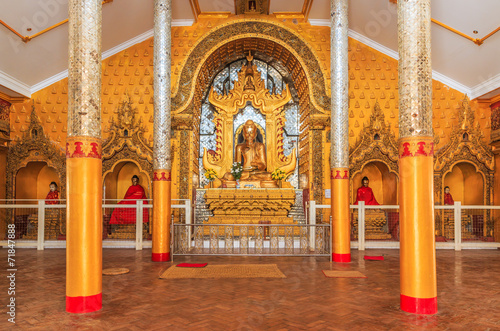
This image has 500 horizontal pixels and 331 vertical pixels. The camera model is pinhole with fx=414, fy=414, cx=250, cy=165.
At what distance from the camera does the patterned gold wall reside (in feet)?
43.7

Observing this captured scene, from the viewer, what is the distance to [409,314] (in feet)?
17.2

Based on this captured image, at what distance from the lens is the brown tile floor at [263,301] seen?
484 cm

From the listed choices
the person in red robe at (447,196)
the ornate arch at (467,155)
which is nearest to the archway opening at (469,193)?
the ornate arch at (467,155)

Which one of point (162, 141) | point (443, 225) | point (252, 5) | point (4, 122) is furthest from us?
point (252, 5)

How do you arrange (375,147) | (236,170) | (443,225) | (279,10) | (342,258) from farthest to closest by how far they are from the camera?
(236,170), (279,10), (375,147), (443,225), (342,258)

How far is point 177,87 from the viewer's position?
13.2m

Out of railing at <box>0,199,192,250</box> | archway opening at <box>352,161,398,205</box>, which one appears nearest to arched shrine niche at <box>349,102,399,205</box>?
archway opening at <box>352,161,398,205</box>

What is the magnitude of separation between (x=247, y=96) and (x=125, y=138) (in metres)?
4.89

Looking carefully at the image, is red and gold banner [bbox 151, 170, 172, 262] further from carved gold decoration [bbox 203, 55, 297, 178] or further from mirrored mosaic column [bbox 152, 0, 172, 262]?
carved gold decoration [bbox 203, 55, 297, 178]

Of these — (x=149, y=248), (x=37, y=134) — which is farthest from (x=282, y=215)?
(x=37, y=134)

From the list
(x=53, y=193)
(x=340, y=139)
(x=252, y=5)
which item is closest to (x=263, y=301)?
Answer: (x=340, y=139)

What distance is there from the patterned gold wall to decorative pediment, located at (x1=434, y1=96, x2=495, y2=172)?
326 mm

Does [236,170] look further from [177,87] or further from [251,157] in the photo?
[177,87]

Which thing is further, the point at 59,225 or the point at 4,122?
the point at 4,122
